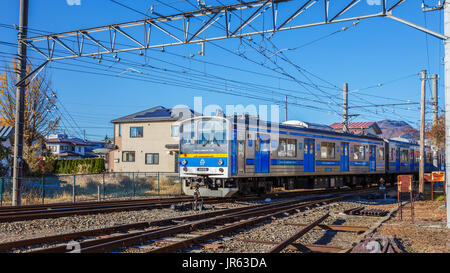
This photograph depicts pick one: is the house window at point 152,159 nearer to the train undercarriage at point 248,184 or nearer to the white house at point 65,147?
the train undercarriage at point 248,184

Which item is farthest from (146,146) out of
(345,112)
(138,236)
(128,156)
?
(138,236)

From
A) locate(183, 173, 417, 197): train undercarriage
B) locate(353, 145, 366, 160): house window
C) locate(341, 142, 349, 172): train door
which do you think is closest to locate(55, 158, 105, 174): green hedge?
locate(353, 145, 366, 160): house window

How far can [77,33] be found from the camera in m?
A: 15.1

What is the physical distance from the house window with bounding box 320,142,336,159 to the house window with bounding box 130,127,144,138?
22.5m

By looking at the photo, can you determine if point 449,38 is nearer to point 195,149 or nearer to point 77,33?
point 195,149

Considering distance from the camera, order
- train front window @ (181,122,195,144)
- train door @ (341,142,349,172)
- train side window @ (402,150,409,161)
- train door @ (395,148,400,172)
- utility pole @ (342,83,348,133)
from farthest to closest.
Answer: train side window @ (402,150,409,161) → train door @ (395,148,400,172) → utility pole @ (342,83,348,133) → train door @ (341,142,349,172) → train front window @ (181,122,195,144)

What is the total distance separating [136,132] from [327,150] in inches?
917

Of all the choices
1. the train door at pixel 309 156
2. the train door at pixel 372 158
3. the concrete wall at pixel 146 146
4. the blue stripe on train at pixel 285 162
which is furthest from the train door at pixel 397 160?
the concrete wall at pixel 146 146

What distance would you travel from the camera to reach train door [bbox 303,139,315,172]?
19219mm

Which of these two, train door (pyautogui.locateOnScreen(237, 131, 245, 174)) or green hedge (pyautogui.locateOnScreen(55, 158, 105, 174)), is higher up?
train door (pyautogui.locateOnScreen(237, 131, 245, 174))

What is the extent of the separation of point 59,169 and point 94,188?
22.2 metres

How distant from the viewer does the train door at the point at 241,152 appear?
605 inches

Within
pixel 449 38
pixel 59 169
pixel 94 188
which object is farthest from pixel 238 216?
pixel 59 169

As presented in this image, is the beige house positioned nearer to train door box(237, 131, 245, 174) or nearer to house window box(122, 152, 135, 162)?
house window box(122, 152, 135, 162)
